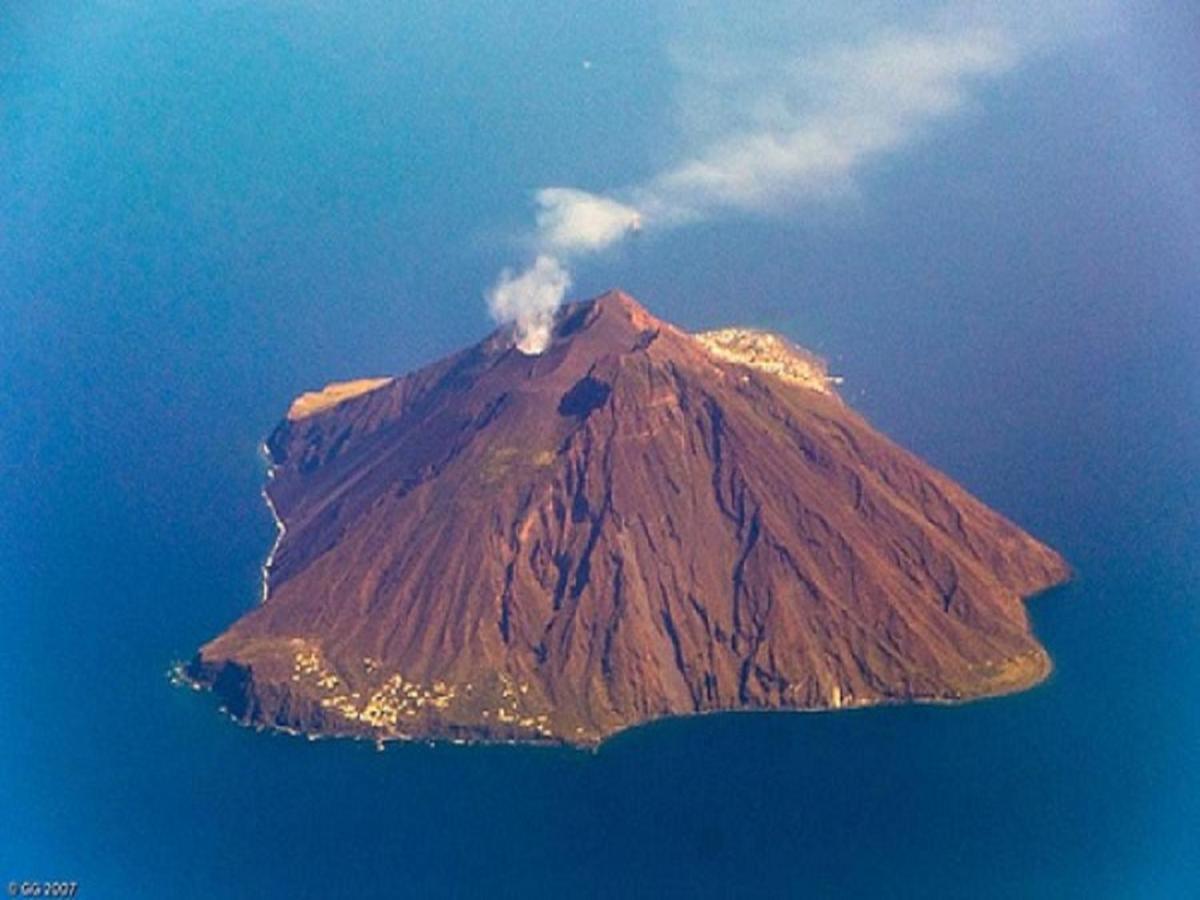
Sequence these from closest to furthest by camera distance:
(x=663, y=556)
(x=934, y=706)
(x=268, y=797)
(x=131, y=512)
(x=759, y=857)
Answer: (x=759, y=857), (x=268, y=797), (x=934, y=706), (x=663, y=556), (x=131, y=512)

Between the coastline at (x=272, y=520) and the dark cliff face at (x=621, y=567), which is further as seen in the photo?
the coastline at (x=272, y=520)

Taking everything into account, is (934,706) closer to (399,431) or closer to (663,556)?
(663,556)

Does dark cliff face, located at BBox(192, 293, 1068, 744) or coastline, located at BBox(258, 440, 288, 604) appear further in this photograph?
coastline, located at BBox(258, 440, 288, 604)

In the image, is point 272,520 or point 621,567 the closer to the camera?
point 621,567

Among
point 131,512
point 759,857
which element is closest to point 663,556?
point 759,857

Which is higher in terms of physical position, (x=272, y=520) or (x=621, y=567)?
(x=272, y=520)

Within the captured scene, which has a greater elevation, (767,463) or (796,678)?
(767,463)

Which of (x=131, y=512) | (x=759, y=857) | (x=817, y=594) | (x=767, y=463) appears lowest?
(x=759, y=857)

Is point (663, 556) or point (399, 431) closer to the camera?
point (663, 556)
